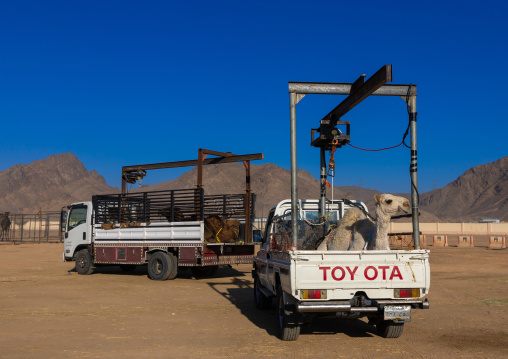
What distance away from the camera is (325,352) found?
786 cm

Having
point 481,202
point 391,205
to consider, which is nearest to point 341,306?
point 391,205

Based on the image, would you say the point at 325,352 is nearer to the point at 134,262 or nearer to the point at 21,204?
the point at 134,262

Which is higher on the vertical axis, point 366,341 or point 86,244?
point 86,244

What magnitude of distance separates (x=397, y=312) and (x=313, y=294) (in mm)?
1302

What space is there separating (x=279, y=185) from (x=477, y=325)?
146905 mm

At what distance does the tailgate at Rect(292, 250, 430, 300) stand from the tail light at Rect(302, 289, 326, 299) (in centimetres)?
5

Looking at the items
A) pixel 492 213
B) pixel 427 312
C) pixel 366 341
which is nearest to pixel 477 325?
pixel 427 312

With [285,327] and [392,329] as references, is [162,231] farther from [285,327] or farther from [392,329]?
[392,329]

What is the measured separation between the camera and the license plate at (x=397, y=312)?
7.99m

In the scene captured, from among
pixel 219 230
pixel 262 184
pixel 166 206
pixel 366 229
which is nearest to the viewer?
pixel 366 229

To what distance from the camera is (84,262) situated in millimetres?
19531

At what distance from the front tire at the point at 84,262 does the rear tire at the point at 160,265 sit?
119 inches

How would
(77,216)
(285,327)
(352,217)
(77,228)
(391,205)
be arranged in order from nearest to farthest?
(391,205)
(285,327)
(352,217)
(77,228)
(77,216)

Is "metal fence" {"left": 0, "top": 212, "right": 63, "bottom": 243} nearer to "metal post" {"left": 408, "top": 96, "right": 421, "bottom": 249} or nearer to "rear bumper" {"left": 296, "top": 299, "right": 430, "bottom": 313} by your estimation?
"rear bumper" {"left": 296, "top": 299, "right": 430, "bottom": 313}
